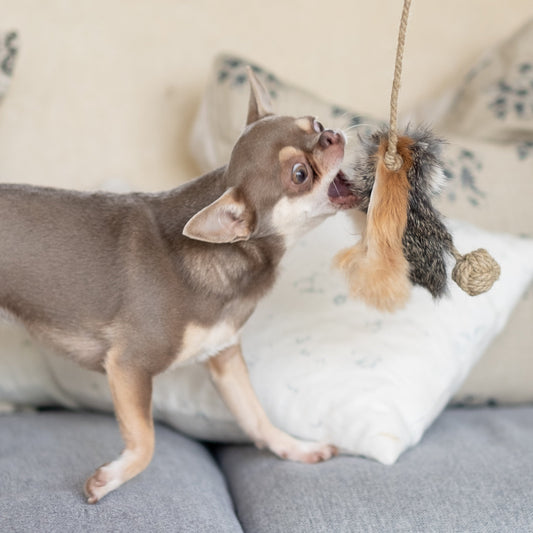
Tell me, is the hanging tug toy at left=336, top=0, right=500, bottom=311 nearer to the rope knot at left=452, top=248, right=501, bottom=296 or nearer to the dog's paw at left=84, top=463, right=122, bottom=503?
the rope knot at left=452, top=248, right=501, bottom=296

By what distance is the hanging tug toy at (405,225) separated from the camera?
0.89m

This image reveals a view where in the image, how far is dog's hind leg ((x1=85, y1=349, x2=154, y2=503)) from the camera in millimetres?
1022

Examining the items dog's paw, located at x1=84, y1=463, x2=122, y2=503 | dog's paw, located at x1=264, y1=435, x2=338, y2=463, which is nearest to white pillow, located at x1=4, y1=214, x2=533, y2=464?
dog's paw, located at x1=264, y1=435, x2=338, y2=463

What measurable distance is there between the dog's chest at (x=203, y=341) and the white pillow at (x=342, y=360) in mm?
160

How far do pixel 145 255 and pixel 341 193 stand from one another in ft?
1.01

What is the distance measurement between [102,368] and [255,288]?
0.27 m

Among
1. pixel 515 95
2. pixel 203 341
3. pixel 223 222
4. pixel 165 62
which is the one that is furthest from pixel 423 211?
pixel 165 62

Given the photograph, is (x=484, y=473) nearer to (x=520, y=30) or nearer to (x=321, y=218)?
(x=321, y=218)

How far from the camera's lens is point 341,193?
1.05m

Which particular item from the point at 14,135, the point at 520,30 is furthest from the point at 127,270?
the point at 520,30

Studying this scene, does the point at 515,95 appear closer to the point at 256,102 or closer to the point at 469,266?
the point at 256,102

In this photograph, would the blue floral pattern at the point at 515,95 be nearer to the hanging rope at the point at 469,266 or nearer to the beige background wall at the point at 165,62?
the beige background wall at the point at 165,62

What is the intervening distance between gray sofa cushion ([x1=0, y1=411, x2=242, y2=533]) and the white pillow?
10 centimetres

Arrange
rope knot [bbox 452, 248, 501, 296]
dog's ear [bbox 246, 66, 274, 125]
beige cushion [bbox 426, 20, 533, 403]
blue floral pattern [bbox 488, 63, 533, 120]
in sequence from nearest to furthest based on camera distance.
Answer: rope knot [bbox 452, 248, 501, 296]
dog's ear [bbox 246, 66, 274, 125]
beige cushion [bbox 426, 20, 533, 403]
blue floral pattern [bbox 488, 63, 533, 120]
